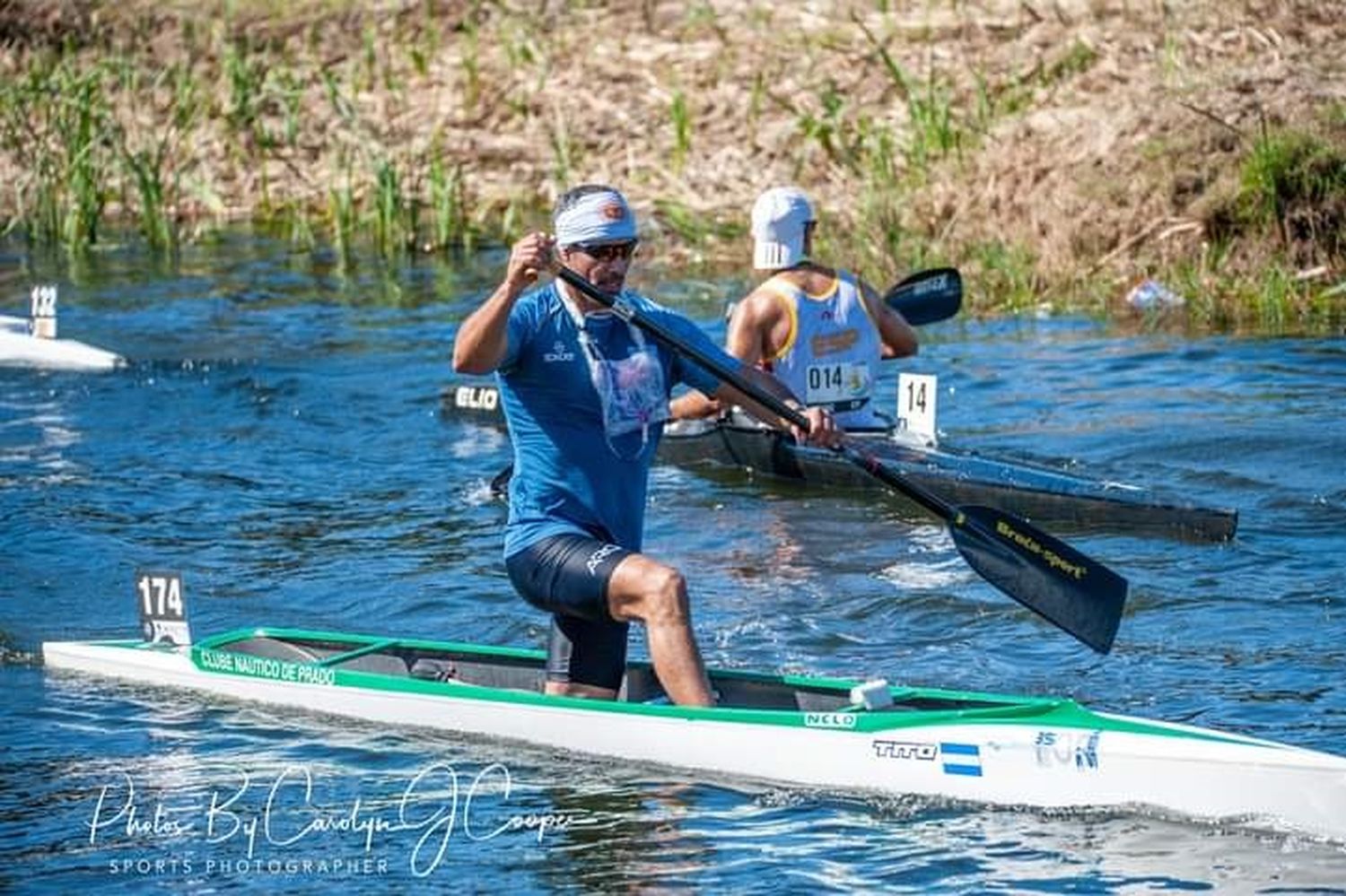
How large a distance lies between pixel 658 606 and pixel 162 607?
104 inches

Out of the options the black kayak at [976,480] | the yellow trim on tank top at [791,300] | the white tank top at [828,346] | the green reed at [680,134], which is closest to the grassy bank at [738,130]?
the green reed at [680,134]

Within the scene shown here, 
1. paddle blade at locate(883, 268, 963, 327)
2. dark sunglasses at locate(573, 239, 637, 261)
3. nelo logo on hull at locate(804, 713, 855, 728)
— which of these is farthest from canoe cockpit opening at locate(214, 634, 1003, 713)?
paddle blade at locate(883, 268, 963, 327)

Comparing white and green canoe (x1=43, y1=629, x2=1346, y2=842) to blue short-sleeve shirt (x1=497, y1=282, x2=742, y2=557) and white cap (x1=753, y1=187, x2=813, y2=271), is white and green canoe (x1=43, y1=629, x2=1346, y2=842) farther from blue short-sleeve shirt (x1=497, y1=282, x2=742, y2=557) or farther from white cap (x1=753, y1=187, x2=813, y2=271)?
white cap (x1=753, y1=187, x2=813, y2=271)

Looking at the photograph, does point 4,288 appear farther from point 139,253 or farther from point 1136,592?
point 1136,592

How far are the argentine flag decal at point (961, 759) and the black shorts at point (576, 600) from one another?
117cm

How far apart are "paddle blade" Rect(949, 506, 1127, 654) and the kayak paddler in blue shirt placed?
0.86 meters

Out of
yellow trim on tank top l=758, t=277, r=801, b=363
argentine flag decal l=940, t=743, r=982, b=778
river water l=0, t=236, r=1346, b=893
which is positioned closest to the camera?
river water l=0, t=236, r=1346, b=893

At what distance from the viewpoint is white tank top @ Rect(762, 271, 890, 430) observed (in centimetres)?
1273

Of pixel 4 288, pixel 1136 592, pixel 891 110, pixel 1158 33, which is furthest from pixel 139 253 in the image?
pixel 1136 592

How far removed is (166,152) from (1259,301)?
1105cm
